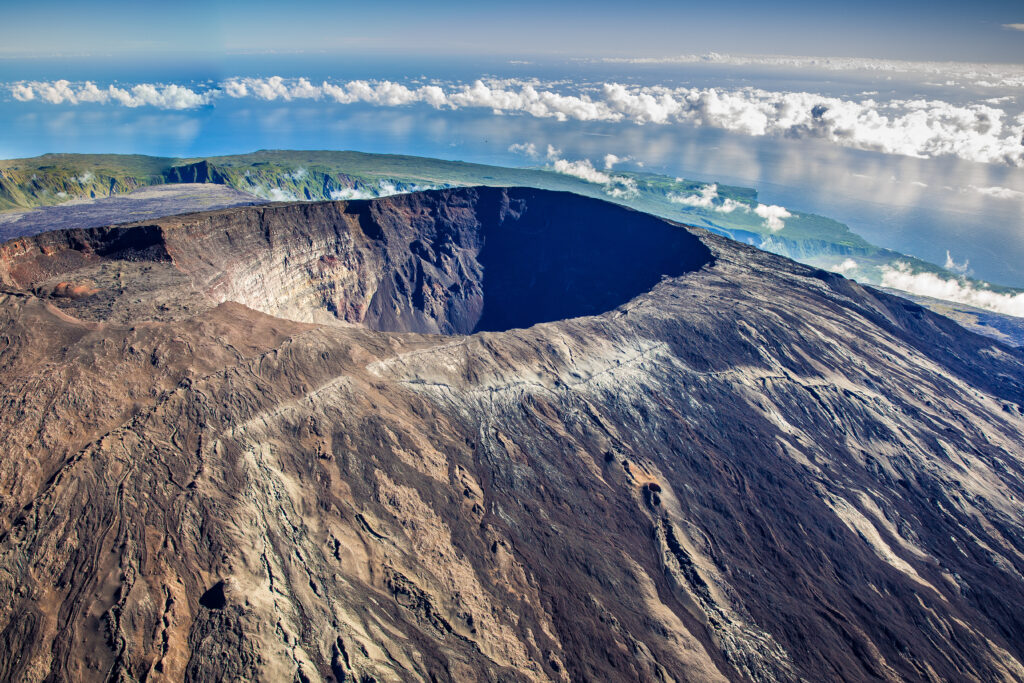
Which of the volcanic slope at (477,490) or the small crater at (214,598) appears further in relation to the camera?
the volcanic slope at (477,490)

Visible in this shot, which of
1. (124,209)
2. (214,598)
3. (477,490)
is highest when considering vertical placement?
(124,209)

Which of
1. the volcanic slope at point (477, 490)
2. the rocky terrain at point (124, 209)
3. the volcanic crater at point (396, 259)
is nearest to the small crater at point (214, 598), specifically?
the volcanic slope at point (477, 490)

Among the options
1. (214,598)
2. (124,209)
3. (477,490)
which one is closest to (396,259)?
(477,490)

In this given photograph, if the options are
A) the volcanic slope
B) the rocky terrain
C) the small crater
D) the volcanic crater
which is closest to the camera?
the small crater

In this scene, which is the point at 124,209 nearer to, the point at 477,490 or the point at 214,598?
the point at 477,490

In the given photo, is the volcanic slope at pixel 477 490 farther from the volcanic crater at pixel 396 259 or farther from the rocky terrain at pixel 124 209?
the rocky terrain at pixel 124 209

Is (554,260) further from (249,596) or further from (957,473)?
(249,596)

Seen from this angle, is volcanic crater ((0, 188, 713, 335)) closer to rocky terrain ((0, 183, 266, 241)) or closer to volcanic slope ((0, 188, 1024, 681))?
volcanic slope ((0, 188, 1024, 681))

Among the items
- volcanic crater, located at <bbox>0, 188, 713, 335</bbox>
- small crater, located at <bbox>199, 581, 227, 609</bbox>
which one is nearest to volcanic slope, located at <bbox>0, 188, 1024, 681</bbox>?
small crater, located at <bbox>199, 581, 227, 609</bbox>
